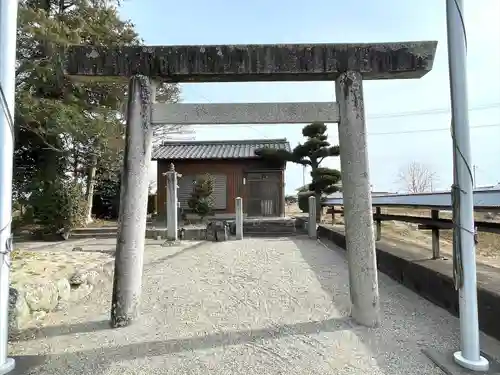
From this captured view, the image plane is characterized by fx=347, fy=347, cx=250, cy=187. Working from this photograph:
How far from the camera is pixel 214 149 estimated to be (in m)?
16.9

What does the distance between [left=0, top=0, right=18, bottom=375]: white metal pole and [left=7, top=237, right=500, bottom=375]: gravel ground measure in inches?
14.7

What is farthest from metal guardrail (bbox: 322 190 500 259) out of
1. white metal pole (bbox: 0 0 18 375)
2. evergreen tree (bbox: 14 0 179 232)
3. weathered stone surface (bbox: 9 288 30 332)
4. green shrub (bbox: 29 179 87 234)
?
green shrub (bbox: 29 179 87 234)

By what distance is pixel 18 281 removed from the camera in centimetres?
382

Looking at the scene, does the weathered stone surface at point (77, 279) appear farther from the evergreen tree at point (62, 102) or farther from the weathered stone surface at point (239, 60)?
the evergreen tree at point (62, 102)

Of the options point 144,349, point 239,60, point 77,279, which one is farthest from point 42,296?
point 239,60

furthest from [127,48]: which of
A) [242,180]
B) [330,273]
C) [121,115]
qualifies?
[242,180]

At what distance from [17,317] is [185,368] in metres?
1.95

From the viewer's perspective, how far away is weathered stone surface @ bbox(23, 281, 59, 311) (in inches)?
144

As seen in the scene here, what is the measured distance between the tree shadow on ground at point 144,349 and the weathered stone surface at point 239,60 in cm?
250

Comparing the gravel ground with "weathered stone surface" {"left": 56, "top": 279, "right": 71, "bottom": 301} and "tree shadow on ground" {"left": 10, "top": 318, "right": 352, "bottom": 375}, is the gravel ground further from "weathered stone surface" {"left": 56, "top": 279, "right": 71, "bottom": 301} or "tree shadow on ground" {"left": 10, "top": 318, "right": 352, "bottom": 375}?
"weathered stone surface" {"left": 56, "top": 279, "right": 71, "bottom": 301}

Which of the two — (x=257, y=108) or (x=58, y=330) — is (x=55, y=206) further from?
(x=257, y=108)

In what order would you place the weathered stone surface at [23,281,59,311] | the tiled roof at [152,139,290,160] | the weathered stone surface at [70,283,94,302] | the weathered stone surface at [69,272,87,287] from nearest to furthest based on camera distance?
the weathered stone surface at [23,281,59,311], the weathered stone surface at [70,283,94,302], the weathered stone surface at [69,272,87,287], the tiled roof at [152,139,290,160]

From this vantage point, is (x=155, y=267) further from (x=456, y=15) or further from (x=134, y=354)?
(x=456, y=15)

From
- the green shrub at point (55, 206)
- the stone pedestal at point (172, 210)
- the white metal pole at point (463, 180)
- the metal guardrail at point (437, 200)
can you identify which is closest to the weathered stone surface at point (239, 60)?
the white metal pole at point (463, 180)
